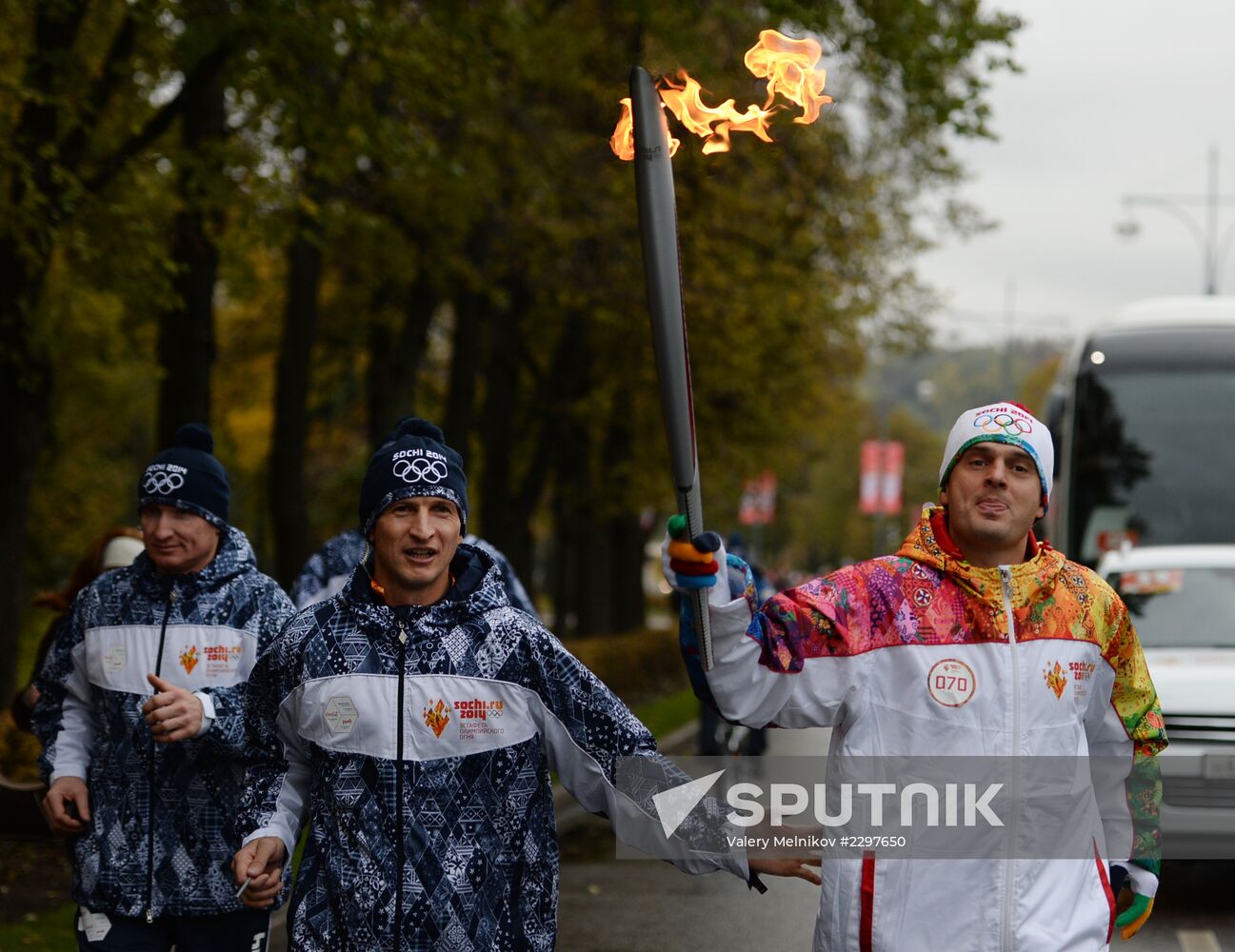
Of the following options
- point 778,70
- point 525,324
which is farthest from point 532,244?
point 778,70

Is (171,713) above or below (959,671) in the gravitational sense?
below

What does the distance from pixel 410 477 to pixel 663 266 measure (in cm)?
101

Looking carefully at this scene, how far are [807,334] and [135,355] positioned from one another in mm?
10468

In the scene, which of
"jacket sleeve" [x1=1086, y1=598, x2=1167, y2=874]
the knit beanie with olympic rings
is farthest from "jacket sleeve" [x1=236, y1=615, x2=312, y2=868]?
"jacket sleeve" [x1=1086, y1=598, x2=1167, y2=874]

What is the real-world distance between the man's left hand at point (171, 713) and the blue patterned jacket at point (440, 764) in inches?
20.8

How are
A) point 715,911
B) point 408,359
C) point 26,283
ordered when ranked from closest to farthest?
point 715,911
point 26,283
point 408,359

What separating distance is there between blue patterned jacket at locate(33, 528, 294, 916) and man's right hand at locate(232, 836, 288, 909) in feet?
1.84

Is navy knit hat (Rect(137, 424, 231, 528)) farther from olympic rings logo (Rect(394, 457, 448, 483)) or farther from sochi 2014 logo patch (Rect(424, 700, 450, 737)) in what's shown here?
sochi 2014 logo patch (Rect(424, 700, 450, 737))

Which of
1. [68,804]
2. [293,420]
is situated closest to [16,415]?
[293,420]

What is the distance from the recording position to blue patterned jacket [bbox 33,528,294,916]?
14.6 ft

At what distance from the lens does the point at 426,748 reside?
138 inches

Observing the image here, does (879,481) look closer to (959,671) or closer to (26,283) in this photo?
(26,283)

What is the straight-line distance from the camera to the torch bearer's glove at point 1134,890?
12.1ft

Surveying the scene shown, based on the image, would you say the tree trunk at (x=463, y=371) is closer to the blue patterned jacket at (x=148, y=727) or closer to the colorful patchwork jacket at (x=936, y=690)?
the blue patterned jacket at (x=148, y=727)
